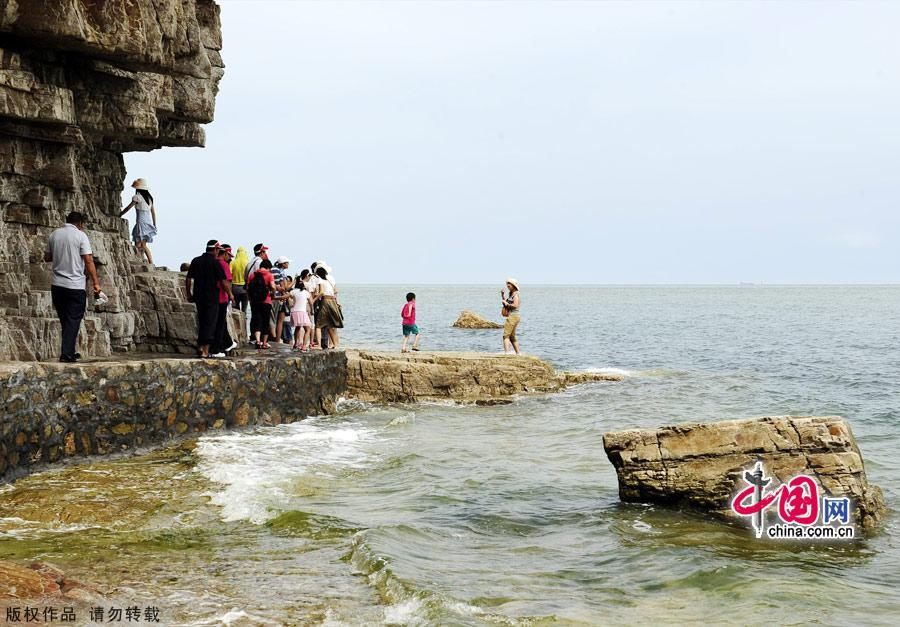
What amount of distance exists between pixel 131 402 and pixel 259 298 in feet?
18.5

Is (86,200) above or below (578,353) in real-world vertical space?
above

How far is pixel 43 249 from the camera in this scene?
1530 cm

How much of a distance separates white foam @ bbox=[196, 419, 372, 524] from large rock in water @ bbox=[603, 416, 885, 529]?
432cm

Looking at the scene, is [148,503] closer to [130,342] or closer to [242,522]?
[242,522]

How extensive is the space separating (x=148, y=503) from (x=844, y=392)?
74.8 ft

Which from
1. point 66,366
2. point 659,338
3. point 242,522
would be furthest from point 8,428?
point 659,338

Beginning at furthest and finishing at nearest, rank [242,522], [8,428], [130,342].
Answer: [130,342] < [8,428] < [242,522]

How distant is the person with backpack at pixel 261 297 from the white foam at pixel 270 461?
2.26m

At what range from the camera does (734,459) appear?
10617 millimetres

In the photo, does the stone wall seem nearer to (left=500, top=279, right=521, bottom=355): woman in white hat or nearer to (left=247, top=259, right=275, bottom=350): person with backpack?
(left=247, top=259, right=275, bottom=350): person with backpack

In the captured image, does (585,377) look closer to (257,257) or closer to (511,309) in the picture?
(511,309)

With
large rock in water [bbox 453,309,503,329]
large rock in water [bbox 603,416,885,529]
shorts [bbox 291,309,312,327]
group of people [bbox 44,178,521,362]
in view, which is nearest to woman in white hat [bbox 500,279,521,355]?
group of people [bbox 44,178,521,362]

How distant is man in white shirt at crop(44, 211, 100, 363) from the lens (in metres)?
12.6

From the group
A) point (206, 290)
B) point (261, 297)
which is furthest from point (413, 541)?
point (261, 297)
